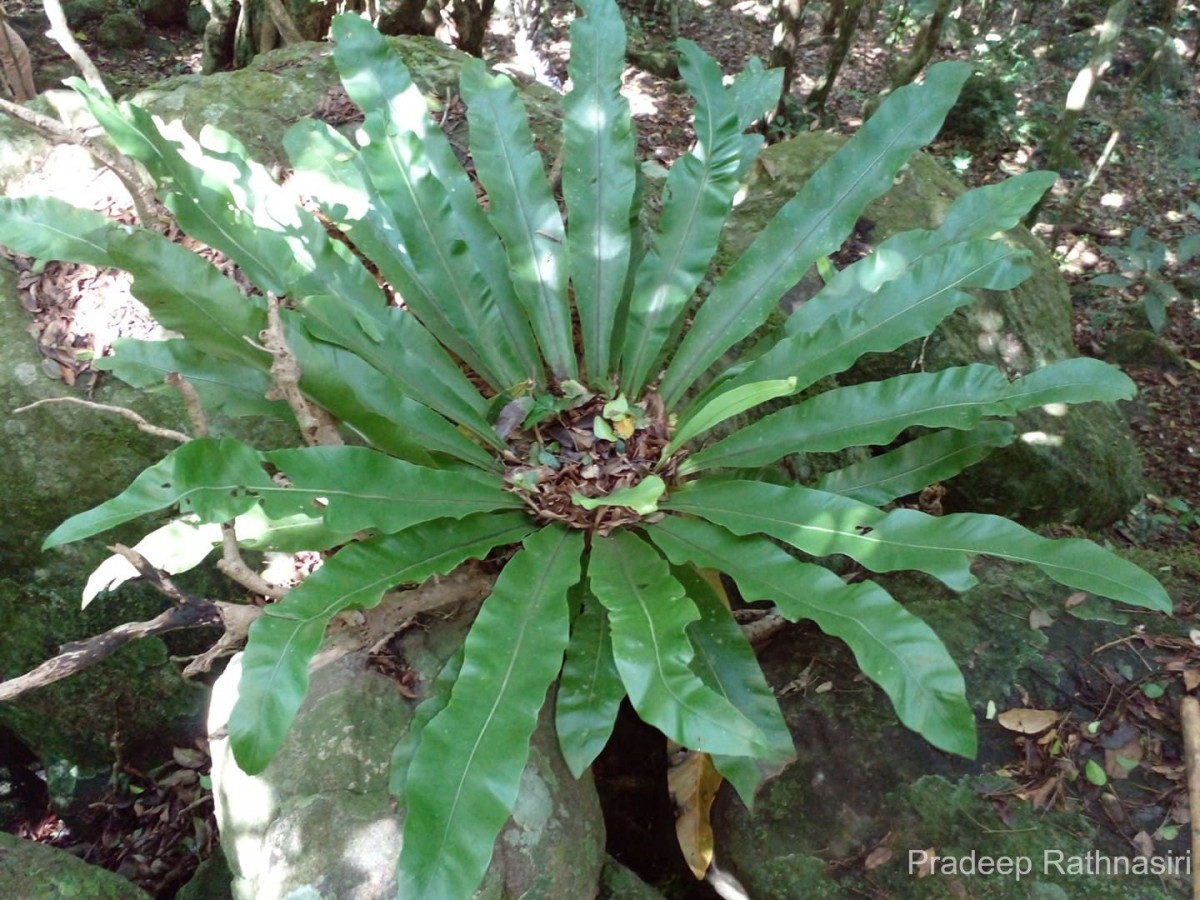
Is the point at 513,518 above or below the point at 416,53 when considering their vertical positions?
below

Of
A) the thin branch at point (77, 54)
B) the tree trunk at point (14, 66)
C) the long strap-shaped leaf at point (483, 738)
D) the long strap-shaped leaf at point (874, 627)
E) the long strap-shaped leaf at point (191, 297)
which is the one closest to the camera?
the long strap-shaped leaf at point (483, 738)

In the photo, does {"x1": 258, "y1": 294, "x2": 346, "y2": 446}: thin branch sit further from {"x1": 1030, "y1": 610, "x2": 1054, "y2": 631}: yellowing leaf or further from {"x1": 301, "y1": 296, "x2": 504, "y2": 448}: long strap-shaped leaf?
{"x1": 1030, "y1": 610, "x2": 1054, "y2": 631}: yellowing leaf

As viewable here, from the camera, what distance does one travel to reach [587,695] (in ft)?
5.31

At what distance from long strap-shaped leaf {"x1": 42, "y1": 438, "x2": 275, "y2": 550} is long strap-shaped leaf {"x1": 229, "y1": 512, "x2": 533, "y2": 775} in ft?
0.67

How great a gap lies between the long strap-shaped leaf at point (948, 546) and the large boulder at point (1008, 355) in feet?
4.07

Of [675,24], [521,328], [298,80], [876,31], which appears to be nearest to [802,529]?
[521,328]

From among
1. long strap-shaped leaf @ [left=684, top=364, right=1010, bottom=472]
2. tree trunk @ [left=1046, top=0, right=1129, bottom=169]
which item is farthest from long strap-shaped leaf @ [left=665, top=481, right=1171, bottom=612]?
tree trunk @ [left=1046, top=0, right=1129, bottom=169]

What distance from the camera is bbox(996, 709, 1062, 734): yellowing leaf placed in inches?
75.4

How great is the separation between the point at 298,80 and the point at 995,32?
878 centimetres

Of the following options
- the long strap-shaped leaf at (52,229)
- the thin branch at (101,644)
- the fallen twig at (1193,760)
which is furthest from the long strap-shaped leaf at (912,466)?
the long strap-shaped leaf at (52,229)

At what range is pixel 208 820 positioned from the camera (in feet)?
7.51

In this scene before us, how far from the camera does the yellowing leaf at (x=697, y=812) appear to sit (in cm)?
187

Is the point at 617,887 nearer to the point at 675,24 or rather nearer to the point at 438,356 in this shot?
the point at 438,356

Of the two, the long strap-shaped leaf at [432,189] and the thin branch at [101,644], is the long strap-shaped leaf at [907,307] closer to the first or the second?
the long strap-shaped leaf at [432,189]
